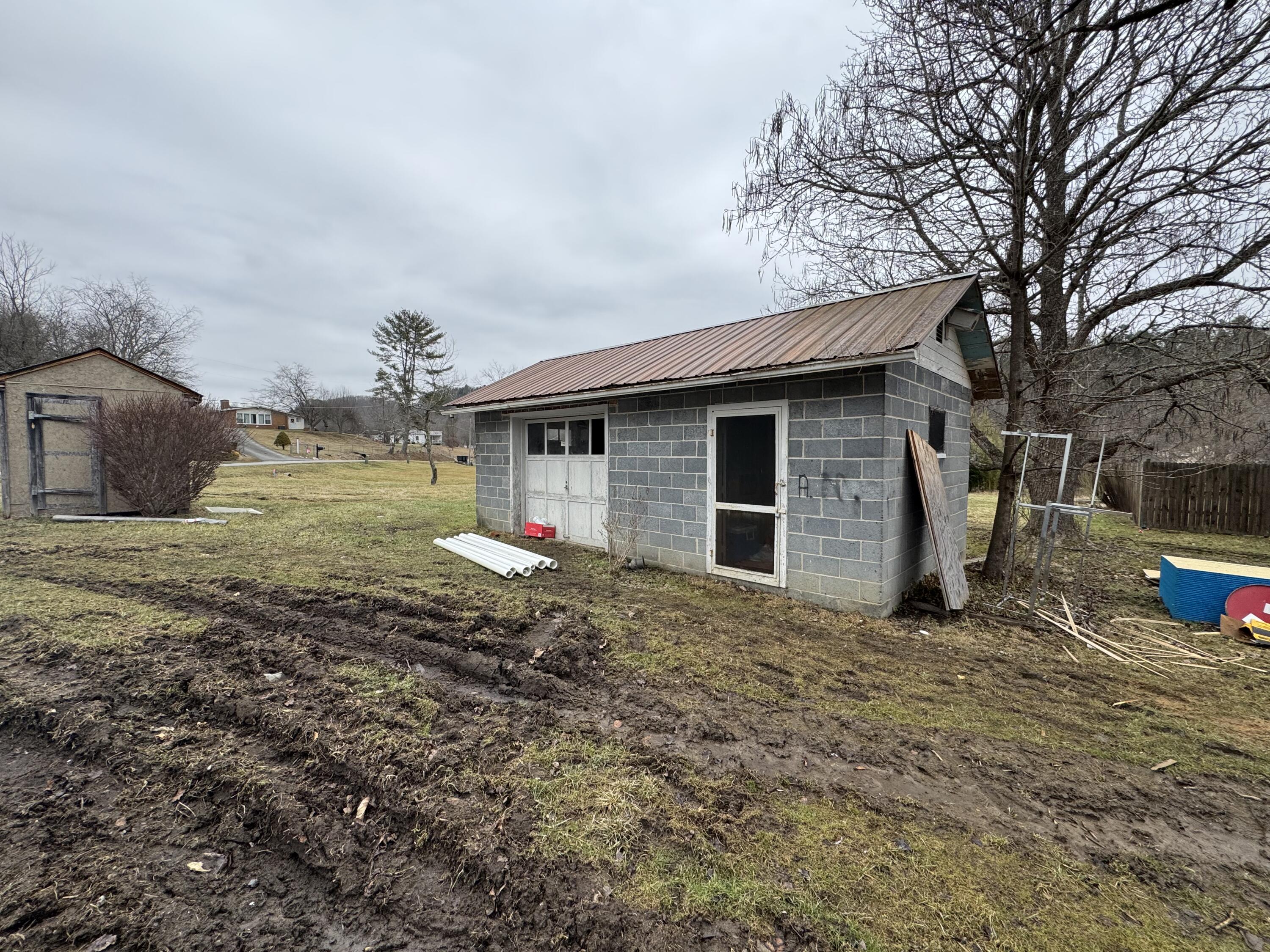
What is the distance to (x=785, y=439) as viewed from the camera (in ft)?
18.3

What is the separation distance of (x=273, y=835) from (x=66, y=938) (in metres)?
0.57

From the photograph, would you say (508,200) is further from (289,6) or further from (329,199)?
(289,6)

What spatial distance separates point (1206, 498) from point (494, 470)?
600 inches

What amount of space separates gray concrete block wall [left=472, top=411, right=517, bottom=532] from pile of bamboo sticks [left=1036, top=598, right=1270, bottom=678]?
787cm

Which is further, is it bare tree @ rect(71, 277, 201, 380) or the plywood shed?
bare tree @ rect(71, 277, 201, 380)

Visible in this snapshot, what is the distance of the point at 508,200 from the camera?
54.7 feet

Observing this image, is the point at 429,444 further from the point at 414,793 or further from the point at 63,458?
the point at 414,793

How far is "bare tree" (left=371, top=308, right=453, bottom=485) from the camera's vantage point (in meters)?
25.5

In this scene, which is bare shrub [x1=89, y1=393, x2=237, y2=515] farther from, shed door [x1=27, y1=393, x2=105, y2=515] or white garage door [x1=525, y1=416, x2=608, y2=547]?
white garage door [x1=525, y1=416, x2=608, y2=547]

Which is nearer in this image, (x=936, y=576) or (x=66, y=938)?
(x=66, y=938)

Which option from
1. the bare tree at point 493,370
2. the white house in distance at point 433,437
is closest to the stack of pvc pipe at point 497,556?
the bare tree at point 493,370

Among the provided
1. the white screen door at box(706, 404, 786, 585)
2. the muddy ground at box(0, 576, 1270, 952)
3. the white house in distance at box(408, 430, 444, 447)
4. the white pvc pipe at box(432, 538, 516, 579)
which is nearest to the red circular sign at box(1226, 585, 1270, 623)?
the muddy ground at box(0, 576, 1270, 952)

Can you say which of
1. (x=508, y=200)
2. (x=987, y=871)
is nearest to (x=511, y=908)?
(x=987, y=871)

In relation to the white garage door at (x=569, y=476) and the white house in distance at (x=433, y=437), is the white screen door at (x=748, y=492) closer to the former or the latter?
the white garage door at (x=569, y=476)
